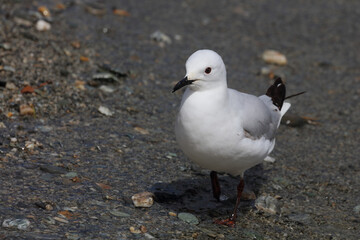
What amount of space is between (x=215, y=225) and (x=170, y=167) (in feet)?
3.25

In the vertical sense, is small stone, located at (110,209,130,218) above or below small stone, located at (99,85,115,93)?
above

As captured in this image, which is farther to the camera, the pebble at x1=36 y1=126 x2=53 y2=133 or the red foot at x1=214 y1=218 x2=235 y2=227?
the pebble at x1=36 y1=126 x2=53 y2=133

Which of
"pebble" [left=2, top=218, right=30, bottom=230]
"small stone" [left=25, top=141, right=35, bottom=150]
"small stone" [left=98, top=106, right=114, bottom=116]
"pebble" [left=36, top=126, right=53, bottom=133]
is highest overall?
"pebble" [left=2, top=218, right=30, bottom=230]

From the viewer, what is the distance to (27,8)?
8.40 meters

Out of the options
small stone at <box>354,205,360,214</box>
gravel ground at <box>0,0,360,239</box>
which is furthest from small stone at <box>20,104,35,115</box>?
small stone at <box>354,205,360,214</box>

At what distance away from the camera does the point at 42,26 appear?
7863mm

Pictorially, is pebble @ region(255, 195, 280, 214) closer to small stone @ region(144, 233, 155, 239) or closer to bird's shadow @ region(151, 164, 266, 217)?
bird's shadow @ region(151, 164, 266, 217)

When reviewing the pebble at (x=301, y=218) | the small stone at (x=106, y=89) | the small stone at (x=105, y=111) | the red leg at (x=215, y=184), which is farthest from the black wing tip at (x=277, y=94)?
the small stone at (x=106, y=89)

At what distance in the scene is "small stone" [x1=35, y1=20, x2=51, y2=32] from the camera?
7832mm

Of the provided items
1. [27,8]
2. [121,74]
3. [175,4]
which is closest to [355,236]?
[121,74]

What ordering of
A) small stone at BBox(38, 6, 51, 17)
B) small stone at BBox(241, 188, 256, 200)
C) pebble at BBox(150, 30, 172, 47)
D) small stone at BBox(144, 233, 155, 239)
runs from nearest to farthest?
small stone at BBox(144, 233, 155, 239) → small stone at BBox(241, 188, 256, 200) → small stone at BBox(38, 6, 51, 17) → pebble at BBox(150, 30, 172, 47)

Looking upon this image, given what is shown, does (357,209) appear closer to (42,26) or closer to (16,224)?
(16,224)

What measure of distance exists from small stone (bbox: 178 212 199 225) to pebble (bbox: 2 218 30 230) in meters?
1.31

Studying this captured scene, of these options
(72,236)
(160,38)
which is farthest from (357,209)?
(160,38)
